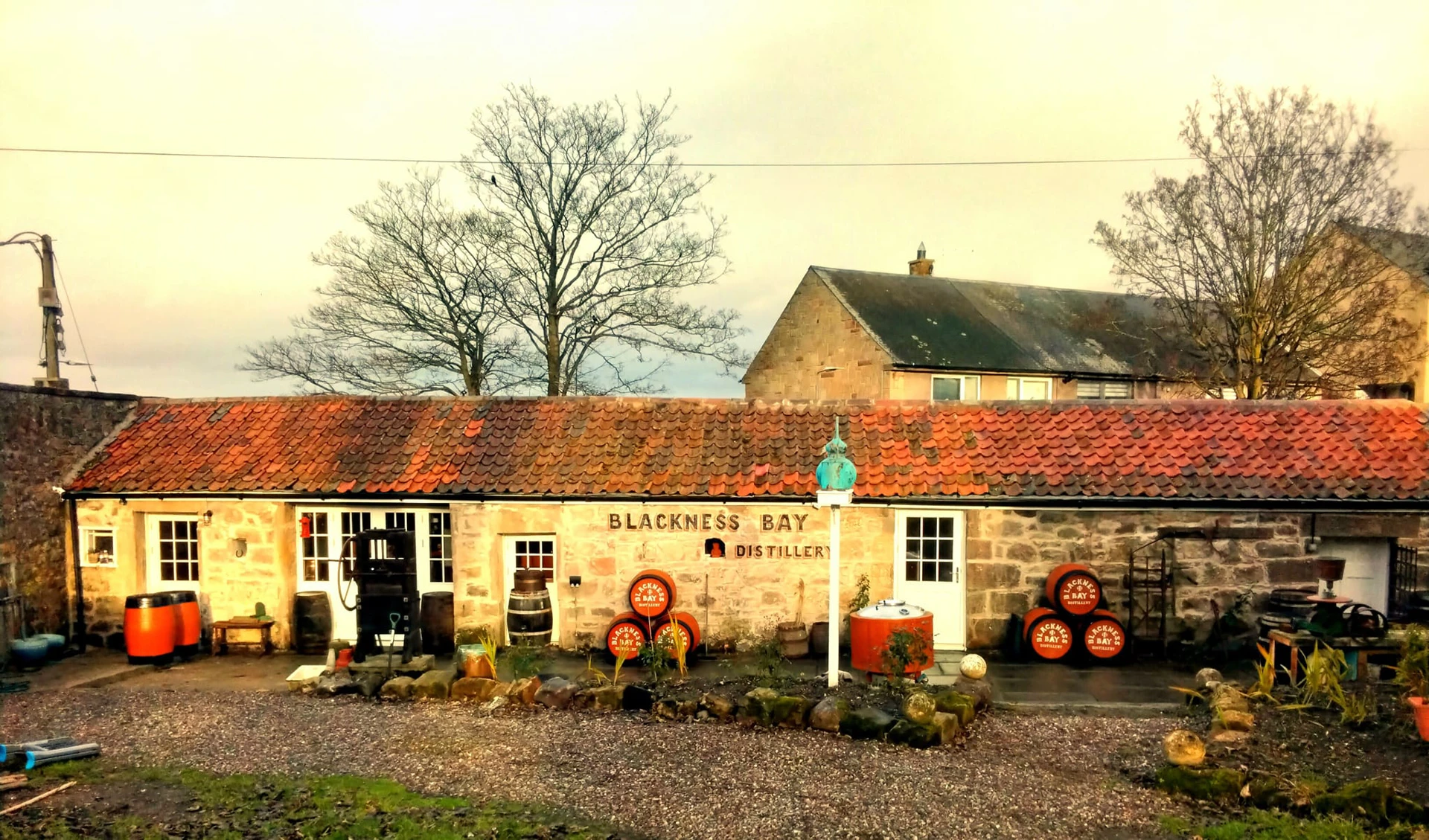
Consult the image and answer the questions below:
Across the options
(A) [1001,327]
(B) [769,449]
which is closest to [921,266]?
(A) [1001,327]

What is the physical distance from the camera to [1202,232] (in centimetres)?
2183

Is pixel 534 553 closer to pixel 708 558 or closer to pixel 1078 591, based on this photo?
pixel 708 558

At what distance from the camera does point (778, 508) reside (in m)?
12.9

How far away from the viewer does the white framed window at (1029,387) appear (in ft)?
90.9

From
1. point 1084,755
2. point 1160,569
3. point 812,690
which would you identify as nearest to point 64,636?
point 812,690

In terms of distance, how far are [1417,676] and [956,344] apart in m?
19.8

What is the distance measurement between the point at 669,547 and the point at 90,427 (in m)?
10.1

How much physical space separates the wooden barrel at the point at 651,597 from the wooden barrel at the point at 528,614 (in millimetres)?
1239

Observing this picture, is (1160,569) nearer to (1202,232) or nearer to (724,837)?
(724,837)

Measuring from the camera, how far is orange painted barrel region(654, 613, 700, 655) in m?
12.0

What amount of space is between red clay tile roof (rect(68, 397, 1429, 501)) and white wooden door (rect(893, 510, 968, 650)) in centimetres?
64

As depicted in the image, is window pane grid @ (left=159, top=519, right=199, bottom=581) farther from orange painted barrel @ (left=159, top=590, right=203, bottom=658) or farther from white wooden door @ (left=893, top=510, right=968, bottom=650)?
white wooden door @ (left=893, top=510, right=968, bottom=650)

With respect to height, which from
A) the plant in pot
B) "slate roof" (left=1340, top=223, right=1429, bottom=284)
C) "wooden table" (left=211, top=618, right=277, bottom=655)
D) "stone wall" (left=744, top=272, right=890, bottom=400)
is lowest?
"wooden table" (left=211, top=618, right=277, bottom=655)

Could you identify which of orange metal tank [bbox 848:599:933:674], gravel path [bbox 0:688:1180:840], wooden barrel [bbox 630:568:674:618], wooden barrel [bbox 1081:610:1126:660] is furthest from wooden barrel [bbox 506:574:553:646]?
wooden barrel [bbox 1081:610:1126:660]
